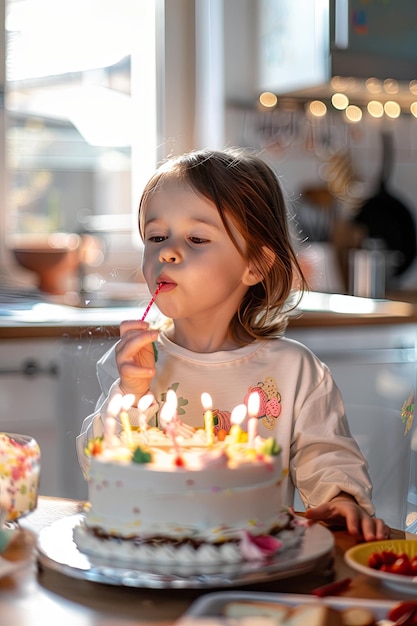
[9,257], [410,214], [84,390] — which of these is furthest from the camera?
[410,214]

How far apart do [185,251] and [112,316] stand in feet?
4.15

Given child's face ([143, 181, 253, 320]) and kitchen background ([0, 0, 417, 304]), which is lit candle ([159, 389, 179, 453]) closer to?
child's face ([143, 181, 253, 320])

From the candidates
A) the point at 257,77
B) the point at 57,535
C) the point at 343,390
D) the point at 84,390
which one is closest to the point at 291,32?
the point at 257,77

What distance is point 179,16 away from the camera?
12.1ft

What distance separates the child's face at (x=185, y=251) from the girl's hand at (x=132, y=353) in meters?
0.09

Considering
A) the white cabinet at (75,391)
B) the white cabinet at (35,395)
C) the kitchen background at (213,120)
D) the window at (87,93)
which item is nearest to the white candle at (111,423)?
the white cabinet at (75,391)

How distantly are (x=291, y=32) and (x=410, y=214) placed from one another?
860 millimetres

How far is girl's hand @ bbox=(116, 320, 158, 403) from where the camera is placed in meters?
1.39

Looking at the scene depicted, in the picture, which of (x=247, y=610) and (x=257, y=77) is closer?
(x=247, y=610)

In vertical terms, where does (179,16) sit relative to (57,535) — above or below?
above

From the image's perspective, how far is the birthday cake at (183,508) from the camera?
0.93 m

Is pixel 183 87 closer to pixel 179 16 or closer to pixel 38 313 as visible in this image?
pixel 179 16

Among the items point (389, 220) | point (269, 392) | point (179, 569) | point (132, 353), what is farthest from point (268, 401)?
point (389, 220)

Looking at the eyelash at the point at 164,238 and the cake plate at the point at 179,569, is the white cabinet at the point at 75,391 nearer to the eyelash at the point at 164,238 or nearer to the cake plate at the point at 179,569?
the eyelash at the point at 164,238
